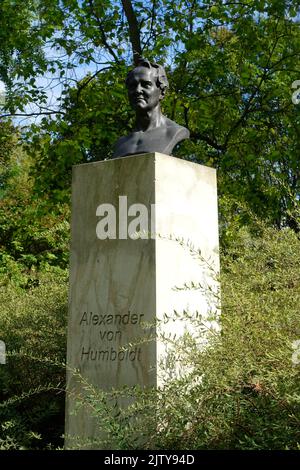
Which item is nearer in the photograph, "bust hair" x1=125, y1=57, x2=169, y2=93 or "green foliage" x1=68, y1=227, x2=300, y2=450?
"green foliage" x1=68, y1=227, x2=300, y2=450

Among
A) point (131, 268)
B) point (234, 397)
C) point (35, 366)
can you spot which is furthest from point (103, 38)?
point (234, 397)

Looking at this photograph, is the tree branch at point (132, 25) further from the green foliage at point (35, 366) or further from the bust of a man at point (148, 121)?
the bust of a man at point (148, 121)

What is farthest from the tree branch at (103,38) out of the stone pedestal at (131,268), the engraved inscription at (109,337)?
the engraved inscription at (109,337)

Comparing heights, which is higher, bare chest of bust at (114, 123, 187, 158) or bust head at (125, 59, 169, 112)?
bust head at (125, 59, 169, 112)

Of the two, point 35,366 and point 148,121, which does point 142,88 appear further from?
point 35,366

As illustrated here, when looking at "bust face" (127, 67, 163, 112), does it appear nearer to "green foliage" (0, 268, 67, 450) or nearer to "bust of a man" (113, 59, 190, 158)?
"bust of a man" (113, 59, 190, 158)

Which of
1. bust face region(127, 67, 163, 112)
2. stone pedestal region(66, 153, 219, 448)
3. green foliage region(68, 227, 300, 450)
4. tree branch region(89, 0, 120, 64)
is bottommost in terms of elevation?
green foliage region(68, 227, 300, 450)

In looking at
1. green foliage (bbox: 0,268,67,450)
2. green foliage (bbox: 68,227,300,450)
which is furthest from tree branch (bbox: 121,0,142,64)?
green foliage (bbox: 68,227,300,450)

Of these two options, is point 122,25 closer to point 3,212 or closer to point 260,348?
point 3,212

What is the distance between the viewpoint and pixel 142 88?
517 centimetres

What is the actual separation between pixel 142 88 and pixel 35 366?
93.6 inches

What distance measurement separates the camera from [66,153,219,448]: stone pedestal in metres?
4.53

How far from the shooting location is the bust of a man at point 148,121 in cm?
508

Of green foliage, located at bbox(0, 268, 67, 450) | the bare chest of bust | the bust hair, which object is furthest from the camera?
the bust hair
